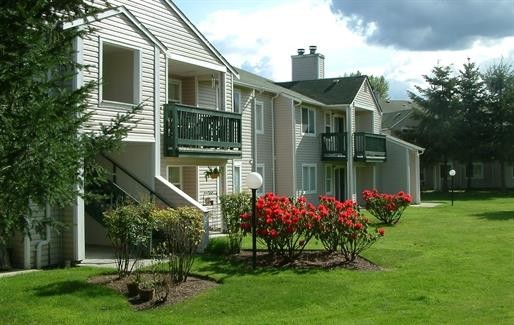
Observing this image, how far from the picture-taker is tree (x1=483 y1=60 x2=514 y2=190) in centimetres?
4784

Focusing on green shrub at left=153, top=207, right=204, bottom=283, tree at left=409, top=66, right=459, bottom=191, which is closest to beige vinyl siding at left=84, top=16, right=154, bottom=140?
green shrub at left=153, top=207, right=204, bottom=283

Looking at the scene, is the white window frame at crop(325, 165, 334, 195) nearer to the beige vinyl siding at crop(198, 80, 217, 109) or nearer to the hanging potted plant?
the beige vinyl siding at crop(198, 80, 217, 109)

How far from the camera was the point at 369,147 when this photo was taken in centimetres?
3278

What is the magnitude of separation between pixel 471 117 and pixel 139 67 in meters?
39.6

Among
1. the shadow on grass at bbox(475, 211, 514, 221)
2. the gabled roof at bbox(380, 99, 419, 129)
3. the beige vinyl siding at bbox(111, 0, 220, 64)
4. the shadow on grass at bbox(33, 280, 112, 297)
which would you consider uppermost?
the gabled roof at bbox(380, 99, 419, 129)

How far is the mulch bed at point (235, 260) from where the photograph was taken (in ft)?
33.6

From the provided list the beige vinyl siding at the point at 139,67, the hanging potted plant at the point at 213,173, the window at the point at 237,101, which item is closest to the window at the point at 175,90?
the hanging potted plant at the point at 213,173

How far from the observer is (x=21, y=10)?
6.10 meters

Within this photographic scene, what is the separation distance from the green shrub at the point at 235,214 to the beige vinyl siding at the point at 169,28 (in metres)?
4.99

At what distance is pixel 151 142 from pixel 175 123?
1.05 metres

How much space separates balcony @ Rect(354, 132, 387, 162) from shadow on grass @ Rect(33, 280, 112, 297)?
74.4ft

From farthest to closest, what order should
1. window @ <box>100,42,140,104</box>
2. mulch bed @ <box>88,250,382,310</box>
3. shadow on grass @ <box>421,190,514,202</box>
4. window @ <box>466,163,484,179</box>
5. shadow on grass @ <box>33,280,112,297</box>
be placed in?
window @ <box>466,163,484,179</box>
shadow on grass @ <box>421,190,514,202</box>
window @ <box>100,42,140,104</box>
mulch bed @ <box>88,250,382,310</box>
shadow on grass @ <box>33,280,112,297</box>

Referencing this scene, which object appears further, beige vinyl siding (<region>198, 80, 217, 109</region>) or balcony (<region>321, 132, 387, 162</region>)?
balcony (<region>321, 132, 387, 162</region>)

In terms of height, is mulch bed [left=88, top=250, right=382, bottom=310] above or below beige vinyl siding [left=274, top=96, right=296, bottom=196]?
below
